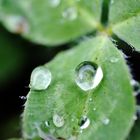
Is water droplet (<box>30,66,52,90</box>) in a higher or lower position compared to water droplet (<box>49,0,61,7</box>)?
lower

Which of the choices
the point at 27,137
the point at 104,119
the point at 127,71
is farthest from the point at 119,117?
the point at 27,137

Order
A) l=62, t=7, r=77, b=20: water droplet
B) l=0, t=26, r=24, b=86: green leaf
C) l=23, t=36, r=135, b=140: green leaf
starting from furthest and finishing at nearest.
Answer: l=0, t=26, r=24, b=86: green leaf → l=62, t=7, r=77, b=20: water droplet → l=23, t=36, r=135, b=140: green leaf

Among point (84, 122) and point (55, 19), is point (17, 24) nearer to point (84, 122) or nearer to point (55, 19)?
point (55, 19)

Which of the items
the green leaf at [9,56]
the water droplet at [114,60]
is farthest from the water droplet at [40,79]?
the green leaf at [9,56]

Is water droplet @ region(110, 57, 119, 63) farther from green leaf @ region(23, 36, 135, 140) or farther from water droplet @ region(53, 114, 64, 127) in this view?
water droplet @ region(53, 114, 64, 127)

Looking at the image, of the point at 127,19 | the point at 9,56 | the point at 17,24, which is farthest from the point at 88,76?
the point at 9,56

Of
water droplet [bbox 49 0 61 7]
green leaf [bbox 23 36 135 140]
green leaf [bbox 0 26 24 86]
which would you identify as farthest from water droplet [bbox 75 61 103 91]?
green leaf [bbox 0 26 24 86]

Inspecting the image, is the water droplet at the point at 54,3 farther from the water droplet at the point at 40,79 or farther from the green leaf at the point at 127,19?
the water droplet at the point at 40,79

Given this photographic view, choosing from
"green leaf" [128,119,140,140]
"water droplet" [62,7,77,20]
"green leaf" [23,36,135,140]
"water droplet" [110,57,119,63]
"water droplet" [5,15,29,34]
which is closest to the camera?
"green leaf" [23,36,135,140]
